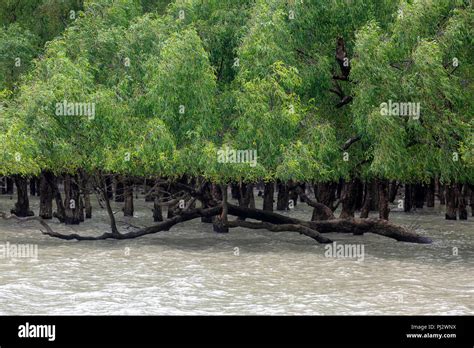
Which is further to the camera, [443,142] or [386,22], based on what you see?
[386,22]

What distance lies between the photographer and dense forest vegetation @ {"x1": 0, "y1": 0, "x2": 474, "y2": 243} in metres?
28.2

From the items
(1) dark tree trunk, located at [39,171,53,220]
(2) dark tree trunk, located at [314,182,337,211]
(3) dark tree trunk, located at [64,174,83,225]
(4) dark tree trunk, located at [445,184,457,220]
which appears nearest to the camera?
(2) dark tree trunk, located at [314,182,337,211]

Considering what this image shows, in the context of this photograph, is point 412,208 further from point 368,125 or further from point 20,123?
point 20,123

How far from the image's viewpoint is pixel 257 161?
2961 centimetres

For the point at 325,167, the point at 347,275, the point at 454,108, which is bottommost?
the point at 347,275

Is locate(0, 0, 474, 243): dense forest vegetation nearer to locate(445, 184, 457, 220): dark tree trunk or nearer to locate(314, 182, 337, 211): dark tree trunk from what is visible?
locate(314, 182, 337, 211): dark tree trunk

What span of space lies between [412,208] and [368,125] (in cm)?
2742

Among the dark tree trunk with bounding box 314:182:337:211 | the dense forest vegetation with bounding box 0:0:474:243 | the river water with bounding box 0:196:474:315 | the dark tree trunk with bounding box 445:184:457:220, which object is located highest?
the dense forest vegetation with bounding box 0:0:474:243

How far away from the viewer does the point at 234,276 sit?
24.8 metres

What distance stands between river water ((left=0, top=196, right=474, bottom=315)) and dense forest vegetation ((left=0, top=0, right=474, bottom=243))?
6.14 feet

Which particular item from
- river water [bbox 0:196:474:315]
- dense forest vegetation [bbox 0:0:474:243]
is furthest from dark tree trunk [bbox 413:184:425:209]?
dense forest vegetation [bbox 0:0:474:243]

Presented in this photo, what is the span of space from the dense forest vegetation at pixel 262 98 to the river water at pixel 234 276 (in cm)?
187

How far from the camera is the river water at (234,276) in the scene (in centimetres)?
1991

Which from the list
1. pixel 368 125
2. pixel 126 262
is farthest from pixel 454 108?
pixel 126 262
